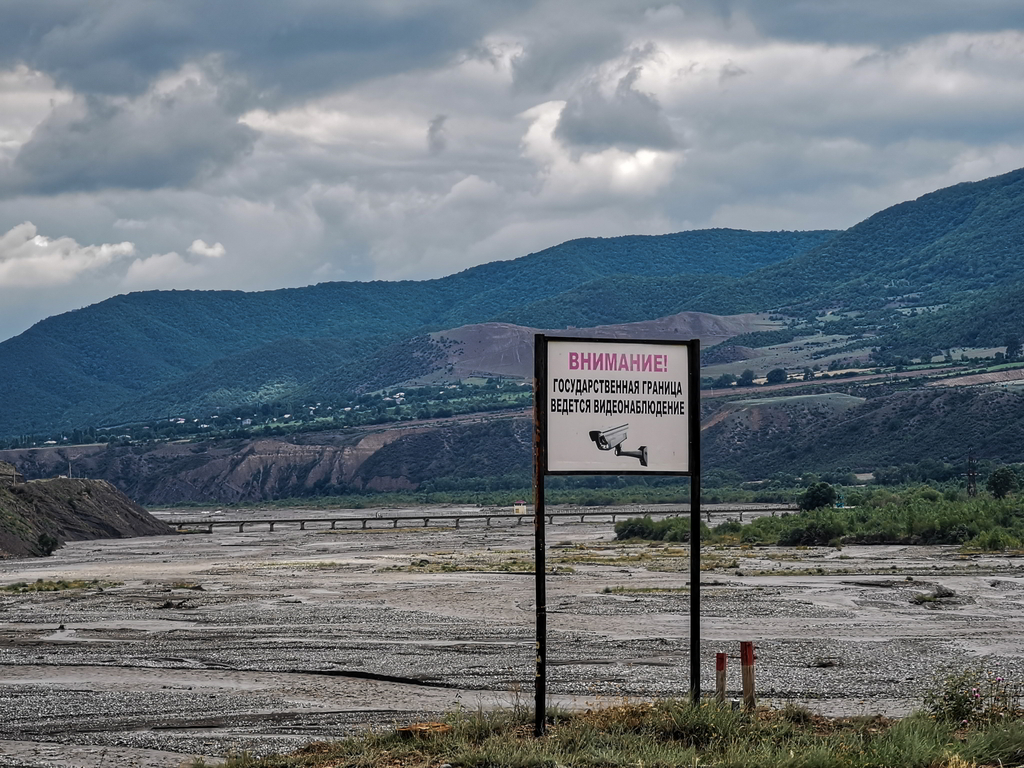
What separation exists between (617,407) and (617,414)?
0.06 m

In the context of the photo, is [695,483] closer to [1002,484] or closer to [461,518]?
[1002,484]

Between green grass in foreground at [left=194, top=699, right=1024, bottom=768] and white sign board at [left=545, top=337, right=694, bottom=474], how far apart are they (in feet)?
7.16

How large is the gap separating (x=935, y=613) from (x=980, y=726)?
1443 cm

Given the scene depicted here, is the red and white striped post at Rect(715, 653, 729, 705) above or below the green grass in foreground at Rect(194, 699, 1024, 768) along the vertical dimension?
above

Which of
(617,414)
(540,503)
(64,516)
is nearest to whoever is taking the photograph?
(540,503)

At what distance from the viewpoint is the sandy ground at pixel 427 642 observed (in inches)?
596

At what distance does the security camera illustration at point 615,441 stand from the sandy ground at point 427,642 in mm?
3959

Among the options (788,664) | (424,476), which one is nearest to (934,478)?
(424,476)

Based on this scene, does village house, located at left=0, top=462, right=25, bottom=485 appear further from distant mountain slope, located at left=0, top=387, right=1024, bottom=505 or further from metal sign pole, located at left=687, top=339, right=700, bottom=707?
distant mountain slope, located at left=0, top=387, right=1024, bottom=505

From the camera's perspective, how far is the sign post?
39.5 feet

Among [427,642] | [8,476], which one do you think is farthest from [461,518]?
[427,642]

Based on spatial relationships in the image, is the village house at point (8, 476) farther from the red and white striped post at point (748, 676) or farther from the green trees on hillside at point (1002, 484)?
the red and white striped post at point (748, 676)

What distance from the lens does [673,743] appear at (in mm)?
11297

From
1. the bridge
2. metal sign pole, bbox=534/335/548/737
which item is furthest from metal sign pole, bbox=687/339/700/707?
the bridge
